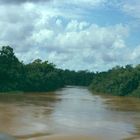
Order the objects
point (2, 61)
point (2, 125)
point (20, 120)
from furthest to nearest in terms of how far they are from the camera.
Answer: point (2, 61)
point (20, 120)
point (2, 125)

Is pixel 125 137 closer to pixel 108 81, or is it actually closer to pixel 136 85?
pixel 136 85

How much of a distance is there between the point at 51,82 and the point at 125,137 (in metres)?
62.3

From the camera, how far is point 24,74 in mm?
71125

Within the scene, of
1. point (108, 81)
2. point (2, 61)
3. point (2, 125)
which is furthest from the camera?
point (108, 81)

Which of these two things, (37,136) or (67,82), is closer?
(37,136)

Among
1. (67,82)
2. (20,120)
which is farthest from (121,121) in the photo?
(67,82)

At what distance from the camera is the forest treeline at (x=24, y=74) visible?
210 feet

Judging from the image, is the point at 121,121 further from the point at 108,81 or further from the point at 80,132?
the point at 108,81

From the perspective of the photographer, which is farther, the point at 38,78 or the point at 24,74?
the point at 38,78

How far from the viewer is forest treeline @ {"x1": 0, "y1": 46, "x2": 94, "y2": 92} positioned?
6388 centimetres

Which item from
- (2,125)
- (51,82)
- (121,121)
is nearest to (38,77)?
(51,82)

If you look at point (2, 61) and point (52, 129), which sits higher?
point (2, 61)

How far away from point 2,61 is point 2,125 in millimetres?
41121

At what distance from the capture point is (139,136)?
73.8 feet
